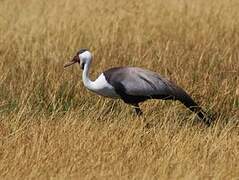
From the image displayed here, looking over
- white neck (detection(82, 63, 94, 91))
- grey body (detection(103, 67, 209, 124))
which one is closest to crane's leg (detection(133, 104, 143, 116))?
grey body (detection(103, 67, 209, 124))

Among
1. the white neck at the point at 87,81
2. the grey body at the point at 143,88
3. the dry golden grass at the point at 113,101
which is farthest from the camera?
the white neck at the point at 87,81

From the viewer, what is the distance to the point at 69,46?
8.75 m

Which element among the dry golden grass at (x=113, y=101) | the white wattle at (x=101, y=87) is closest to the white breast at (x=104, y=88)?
the white wattle at (x=101, y=87)

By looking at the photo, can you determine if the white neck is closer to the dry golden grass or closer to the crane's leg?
the dry golden grass

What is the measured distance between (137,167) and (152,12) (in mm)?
4954

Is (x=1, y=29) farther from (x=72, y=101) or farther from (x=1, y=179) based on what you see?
(x=1, y=179)

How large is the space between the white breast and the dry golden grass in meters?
0.14

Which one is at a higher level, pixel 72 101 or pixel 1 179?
A: pixel 1 179

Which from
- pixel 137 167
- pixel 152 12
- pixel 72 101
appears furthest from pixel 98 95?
pixel 152 12

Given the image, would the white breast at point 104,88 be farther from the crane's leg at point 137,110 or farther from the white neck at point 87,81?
the crane's leg at point 137,110

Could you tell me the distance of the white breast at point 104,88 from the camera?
6.55 m

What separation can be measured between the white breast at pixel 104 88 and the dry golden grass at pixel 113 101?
139 millimetres

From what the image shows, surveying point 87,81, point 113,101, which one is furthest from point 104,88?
point 113,101

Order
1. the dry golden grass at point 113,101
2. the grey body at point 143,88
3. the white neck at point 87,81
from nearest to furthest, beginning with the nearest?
the dry golden grass at point 113,101, the grey body at point 143,88, the white neck at point 87,81
